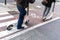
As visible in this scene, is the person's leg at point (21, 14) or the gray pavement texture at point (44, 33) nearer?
the gray pavement texture at point (44, 33)

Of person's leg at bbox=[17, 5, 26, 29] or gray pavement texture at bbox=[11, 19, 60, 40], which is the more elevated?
person's leg at bbox=[17, 5, 26, 29]

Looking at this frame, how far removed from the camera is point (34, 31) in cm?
783

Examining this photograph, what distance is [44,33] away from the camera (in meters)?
7.72

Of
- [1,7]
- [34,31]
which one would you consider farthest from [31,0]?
[1,7]

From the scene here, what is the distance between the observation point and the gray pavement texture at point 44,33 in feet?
23.0

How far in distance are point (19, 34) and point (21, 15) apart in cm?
82

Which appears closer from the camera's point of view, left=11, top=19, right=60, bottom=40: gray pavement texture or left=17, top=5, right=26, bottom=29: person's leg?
left=11, top=19, right=60, bottom=40: gray pavement texture

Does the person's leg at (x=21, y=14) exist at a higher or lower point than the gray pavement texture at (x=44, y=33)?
higher

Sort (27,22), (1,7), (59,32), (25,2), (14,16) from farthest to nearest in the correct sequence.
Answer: (1,7), (14,16), (27,22), (59,32), (25,2)

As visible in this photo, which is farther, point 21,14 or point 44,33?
point 44,33

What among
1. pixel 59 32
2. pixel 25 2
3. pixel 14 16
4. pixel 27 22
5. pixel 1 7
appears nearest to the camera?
pixel 25 2

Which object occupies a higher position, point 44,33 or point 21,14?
point 21,14

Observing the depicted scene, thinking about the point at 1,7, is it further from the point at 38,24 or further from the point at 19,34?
the point at 19,34

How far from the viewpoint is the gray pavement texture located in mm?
7014
